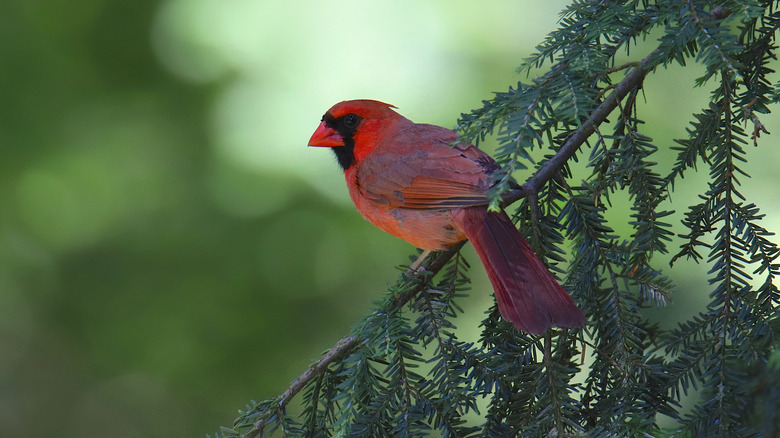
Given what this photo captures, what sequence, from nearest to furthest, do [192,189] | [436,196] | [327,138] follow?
[436,196] → [327,138] → [192,189]

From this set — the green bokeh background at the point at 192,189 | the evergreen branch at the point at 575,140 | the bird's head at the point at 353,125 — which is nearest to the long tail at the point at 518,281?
the evergreen branch at the point at 575,140

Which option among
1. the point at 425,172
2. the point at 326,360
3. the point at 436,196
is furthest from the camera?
the point at 425,172

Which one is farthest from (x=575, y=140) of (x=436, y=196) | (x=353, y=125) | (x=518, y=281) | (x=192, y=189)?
(x=192, y=189)

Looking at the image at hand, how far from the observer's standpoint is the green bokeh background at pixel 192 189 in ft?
9.30

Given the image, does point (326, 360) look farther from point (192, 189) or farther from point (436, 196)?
point (192, 189)

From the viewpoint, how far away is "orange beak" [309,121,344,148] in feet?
8.15

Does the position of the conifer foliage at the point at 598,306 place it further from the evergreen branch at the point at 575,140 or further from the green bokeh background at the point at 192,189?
the green bokeh background at the point at 192,189

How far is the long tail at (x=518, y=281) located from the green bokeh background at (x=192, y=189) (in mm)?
1121

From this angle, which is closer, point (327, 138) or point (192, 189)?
point (327, 138)

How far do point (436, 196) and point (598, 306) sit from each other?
0.58 metres

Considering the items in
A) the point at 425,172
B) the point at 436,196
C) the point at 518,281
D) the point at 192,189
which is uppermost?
the point at 192,189

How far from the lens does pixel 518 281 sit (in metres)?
1.53

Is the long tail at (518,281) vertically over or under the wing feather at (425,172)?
under

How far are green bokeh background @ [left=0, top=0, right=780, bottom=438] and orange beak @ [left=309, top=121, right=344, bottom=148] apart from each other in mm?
385
